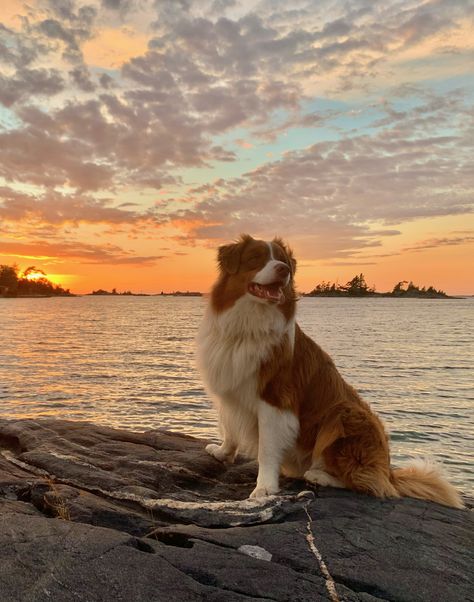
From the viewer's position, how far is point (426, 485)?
5227 millimetres

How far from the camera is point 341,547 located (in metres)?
3.60

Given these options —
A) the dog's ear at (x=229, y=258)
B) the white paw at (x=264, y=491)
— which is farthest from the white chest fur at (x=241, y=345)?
the white paw at (x=264, y=491)

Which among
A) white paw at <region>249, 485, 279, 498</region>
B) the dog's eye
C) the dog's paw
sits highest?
the dog's eye

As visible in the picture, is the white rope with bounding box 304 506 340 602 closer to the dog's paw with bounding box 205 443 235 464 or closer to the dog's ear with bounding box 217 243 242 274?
the dog's paw with bounding box 205 443 235 464

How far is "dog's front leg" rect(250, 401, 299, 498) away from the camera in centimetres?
507

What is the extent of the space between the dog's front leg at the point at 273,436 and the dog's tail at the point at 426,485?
1176mm

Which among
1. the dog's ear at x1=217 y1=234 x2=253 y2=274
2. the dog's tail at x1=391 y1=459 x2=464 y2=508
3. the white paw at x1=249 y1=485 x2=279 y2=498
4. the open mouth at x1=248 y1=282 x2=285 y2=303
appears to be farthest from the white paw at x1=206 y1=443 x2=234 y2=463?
the dog's ear at x1=217 y1=234 x2=253 y2=274

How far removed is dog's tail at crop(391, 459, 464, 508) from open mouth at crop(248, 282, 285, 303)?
7.38ft

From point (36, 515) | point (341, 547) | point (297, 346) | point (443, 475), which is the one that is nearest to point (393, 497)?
point (443, 475)

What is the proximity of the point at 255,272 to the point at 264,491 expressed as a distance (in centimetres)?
233

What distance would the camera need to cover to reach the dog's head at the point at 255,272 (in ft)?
17.4

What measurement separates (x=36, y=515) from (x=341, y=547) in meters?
2.34

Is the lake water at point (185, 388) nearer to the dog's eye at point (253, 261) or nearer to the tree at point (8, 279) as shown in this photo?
the dog's eye at point (253, 261)

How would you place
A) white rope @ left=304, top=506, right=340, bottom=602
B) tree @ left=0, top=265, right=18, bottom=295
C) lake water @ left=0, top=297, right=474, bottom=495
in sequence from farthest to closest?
1. tree @ left=0, top=265, right=18, bottom=295
2. lake water @ left=0, top=297, right=474, bottom=495
3. white rope @ left=304, top=506, right=340, bottom=602
